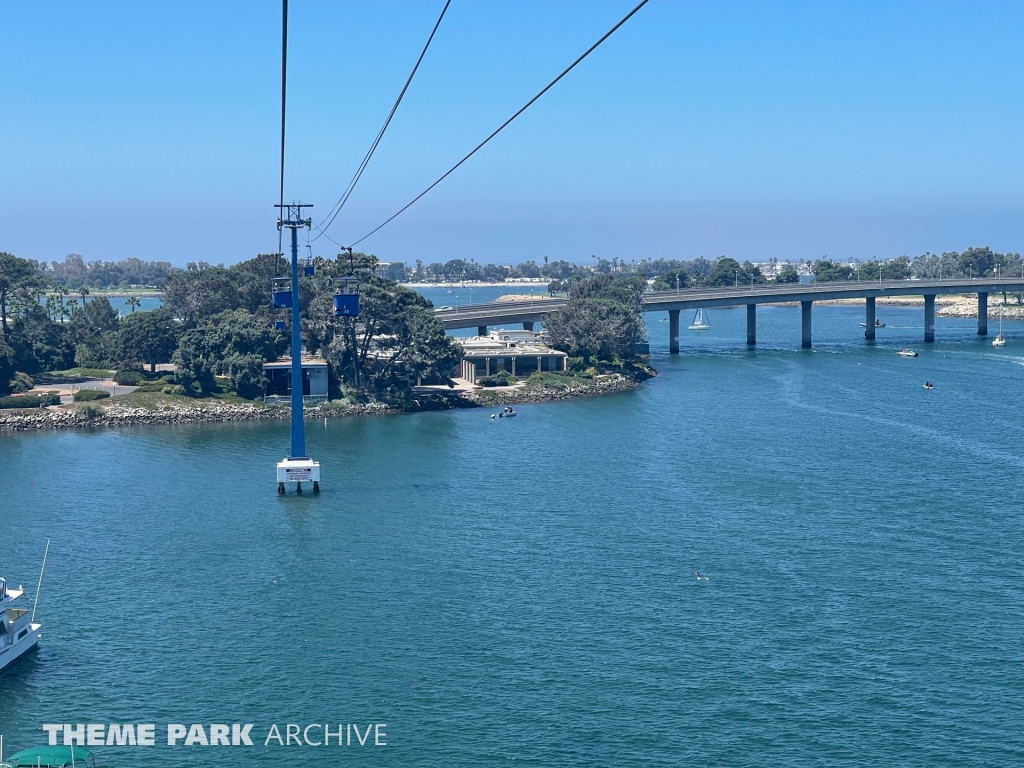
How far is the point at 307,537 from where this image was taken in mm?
47406

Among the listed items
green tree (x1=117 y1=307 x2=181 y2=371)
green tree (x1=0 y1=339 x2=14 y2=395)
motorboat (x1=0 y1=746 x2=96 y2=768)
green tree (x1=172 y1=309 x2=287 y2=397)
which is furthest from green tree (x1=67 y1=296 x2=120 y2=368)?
motorboat (x1=0 y1=746 x2=96 y2=768)

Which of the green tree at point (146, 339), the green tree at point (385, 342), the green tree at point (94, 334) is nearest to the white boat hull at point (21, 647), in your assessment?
the green tree at point (385, 342)

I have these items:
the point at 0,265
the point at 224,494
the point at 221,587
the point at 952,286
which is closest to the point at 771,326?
the point at 952,286

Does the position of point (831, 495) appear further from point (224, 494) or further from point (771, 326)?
point (771, 326)

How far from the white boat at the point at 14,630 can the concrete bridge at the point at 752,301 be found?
258ft

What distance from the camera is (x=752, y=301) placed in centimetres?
13450

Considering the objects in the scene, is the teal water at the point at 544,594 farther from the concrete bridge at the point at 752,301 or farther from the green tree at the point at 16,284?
the concrete bridge at the point at 752,301

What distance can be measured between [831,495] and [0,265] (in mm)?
72081

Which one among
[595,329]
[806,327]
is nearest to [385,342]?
[595,329]

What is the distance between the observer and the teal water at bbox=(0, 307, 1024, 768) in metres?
29.2

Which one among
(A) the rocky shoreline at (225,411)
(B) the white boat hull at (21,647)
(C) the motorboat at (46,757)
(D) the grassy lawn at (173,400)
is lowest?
(C) the motorboat at (46,757)

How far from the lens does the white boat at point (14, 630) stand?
3312 centimetres

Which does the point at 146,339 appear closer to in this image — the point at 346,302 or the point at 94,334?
the point at 94,334

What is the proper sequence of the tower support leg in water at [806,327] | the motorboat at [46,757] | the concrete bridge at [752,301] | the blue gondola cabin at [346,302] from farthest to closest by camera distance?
the tower support leg in water at [806,327], the concrete bridge at [752,301], the blue gondola cabin at [346,302], the motorboat at [46,757]
